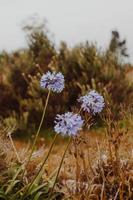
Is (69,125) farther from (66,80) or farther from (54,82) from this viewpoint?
(66,80)

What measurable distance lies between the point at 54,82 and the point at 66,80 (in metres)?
9.19

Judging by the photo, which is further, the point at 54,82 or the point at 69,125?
the point at 54,82

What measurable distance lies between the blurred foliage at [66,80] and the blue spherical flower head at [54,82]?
25.2 ft

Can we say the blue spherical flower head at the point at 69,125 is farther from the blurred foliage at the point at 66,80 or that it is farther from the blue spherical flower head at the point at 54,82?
the blurred foliage at the point at 66,80

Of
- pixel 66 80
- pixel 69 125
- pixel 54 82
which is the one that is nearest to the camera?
pixel 69 125

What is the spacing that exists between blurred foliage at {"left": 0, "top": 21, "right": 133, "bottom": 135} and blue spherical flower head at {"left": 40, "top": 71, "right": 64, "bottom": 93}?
7689mm

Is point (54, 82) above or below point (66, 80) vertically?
below

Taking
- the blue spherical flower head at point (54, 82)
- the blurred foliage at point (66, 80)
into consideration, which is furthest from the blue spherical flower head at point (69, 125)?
the blurred foliage at point (66, 80)

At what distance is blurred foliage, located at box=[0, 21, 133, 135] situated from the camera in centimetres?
1414

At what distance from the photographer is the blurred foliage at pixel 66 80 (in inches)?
557

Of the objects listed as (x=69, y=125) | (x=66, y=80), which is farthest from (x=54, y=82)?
(x=66, y=80)

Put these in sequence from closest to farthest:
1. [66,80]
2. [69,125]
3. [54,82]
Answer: [69,125] → [54,82] → [66,80]

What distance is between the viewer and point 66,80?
1480 centimetres

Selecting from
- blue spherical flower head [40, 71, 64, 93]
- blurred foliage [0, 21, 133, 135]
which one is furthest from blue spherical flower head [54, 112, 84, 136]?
blurred foliage [0, 21, 133, 135]
